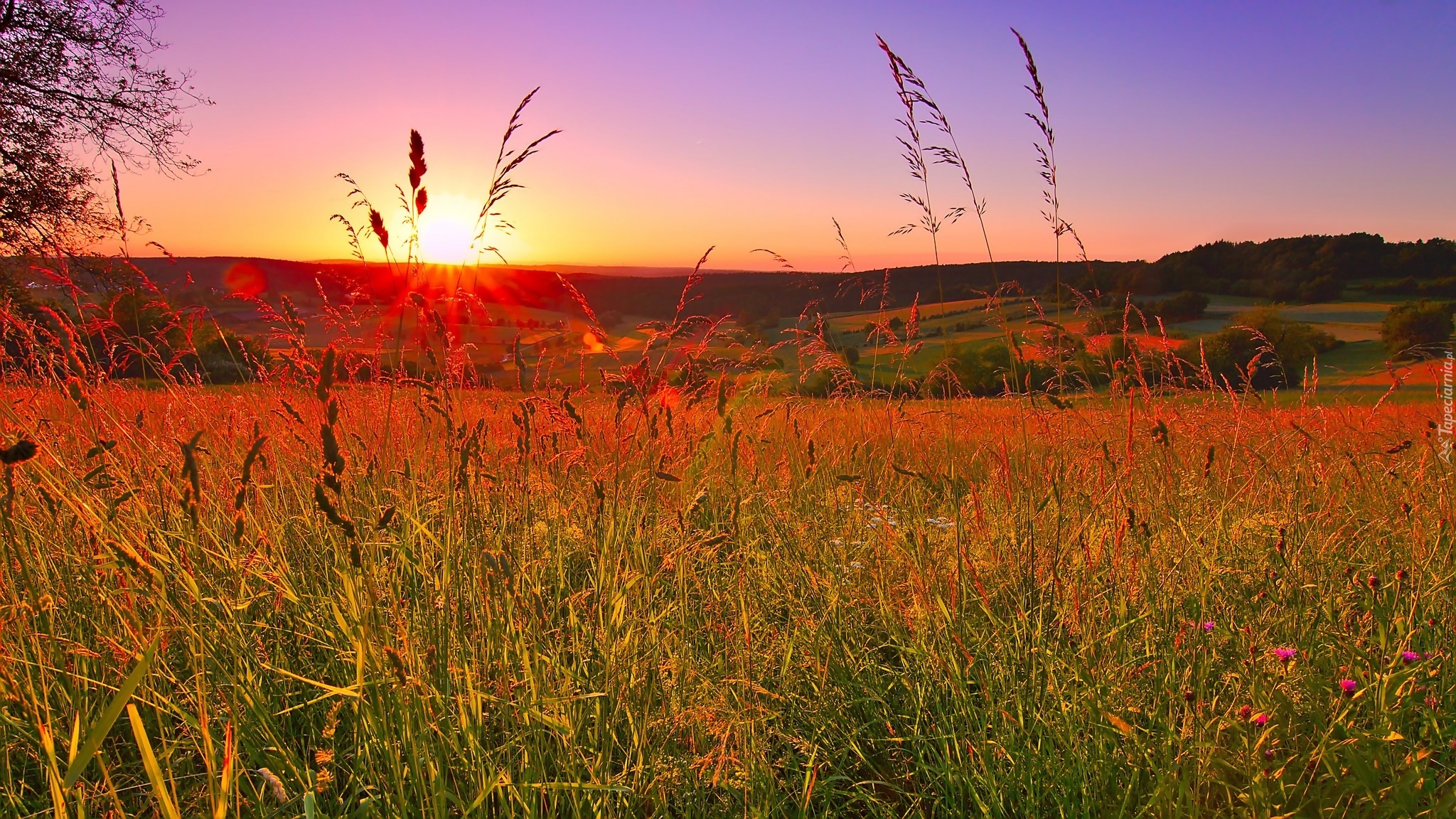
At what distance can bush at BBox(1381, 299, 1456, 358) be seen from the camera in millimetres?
15523

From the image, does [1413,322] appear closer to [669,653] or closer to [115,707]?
[669,653]

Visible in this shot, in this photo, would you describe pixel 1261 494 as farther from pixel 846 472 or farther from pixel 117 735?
pixel 117 735

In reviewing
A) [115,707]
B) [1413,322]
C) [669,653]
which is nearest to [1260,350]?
[669,653]

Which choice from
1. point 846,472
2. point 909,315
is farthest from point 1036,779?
point 846,472

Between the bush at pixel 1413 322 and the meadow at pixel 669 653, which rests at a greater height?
the bush at pixel 1413 322

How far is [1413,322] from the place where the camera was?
16.6 meters

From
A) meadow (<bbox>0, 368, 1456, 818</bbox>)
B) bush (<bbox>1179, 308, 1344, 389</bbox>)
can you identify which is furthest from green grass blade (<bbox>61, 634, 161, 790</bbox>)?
bush (<bbox>1179, 308, 1344, 389</bbox>)

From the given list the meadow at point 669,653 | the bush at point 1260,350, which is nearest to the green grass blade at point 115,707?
the meadow at point 669,653

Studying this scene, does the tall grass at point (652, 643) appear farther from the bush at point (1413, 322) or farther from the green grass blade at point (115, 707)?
the bush at point (1413, 322)

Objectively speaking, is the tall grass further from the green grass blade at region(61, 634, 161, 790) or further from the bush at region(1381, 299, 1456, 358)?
the bush at region(1381, 299, 1456, 358)

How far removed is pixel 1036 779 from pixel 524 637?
124 cm

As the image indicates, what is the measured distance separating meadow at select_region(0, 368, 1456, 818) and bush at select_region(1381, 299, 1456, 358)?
17.3 m

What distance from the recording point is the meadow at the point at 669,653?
4.73ft

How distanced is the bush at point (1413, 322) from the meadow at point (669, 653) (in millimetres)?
17292
